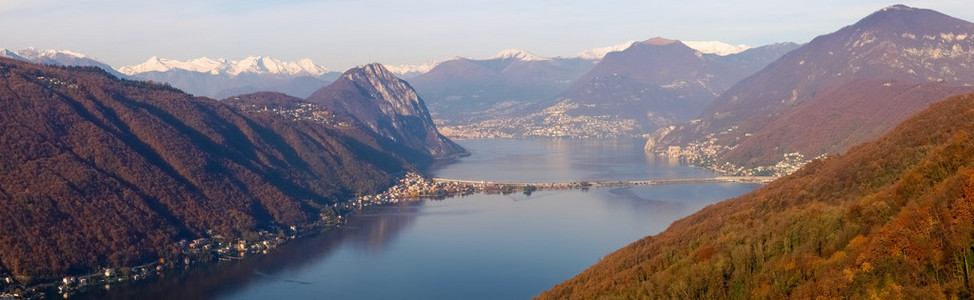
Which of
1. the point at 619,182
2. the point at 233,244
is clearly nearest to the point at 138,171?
the point at 233,244

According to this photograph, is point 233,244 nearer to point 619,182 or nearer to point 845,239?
point 845,239

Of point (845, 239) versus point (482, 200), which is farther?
point (482, 200)

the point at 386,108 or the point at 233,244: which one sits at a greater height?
the point at 386,108

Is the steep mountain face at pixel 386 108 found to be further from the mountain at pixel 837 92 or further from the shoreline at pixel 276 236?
the shoreline at pixel 276 236

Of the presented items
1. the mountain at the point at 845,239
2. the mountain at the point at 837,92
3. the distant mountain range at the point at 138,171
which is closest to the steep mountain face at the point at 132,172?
the distant mountain range at the point at 138,171

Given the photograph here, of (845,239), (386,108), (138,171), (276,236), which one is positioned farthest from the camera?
(386,108)

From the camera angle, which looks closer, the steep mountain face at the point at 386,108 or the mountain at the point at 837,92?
the mountain at the point at 837,92
